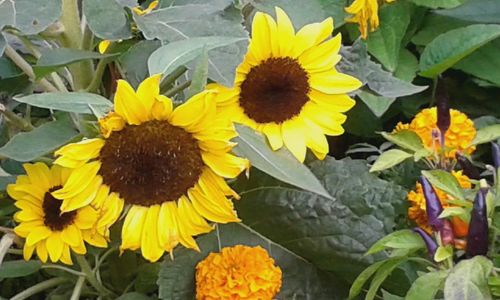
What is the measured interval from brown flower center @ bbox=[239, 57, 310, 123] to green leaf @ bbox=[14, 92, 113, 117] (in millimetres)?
148

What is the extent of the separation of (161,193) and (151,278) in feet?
0.64

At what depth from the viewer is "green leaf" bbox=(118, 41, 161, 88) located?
0.85 m

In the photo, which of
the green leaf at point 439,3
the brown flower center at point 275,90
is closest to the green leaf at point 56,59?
the brown flower center at point 275,90

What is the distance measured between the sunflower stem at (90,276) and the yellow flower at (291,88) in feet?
0.77

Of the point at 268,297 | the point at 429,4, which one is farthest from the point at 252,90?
the point at 429,4

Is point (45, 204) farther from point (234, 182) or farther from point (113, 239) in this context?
point (234, 182)

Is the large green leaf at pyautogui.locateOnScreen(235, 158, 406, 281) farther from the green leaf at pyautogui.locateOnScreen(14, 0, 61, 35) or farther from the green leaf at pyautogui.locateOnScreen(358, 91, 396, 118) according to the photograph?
the green leaf at pyautogui.locateOnScreen(14, 0, 61, 35)

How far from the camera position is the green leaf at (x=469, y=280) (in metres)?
0.63

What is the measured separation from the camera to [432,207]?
0.74 metres

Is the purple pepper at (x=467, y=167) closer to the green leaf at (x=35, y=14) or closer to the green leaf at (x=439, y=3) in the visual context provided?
the green leaf at (x=439, y=3)

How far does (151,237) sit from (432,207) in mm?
237

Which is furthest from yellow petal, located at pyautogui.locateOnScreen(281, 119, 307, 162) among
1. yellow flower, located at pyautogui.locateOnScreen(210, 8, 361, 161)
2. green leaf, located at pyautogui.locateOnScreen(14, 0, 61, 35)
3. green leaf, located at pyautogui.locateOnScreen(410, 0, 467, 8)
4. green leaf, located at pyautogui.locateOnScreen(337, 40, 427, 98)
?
green leaf, located at pyautogui.locateOnScreen(410, 0, 467, 8)

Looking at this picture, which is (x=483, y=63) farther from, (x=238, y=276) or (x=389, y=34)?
(x=238, y=276)

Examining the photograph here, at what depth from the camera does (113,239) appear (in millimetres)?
871
